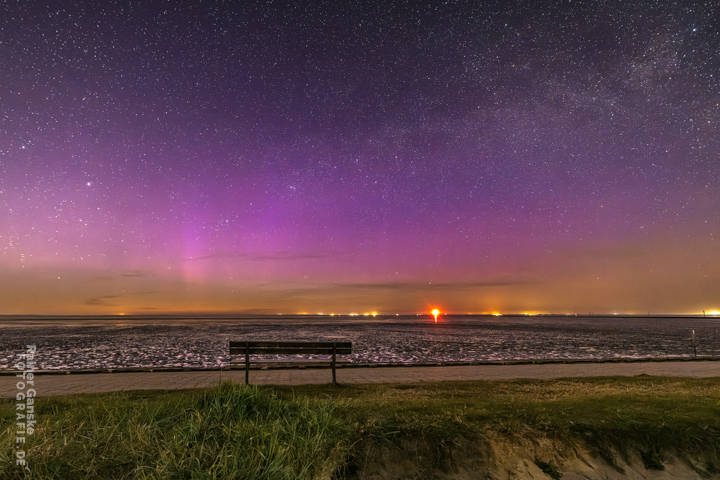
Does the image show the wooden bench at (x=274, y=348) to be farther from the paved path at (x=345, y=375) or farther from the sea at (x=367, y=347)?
the sea at (x=367, y=347)

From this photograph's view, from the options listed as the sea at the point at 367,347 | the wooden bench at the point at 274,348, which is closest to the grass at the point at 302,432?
the wooden bench at the point at 274,348

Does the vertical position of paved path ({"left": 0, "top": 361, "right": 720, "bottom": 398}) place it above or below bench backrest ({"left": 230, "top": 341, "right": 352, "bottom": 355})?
below

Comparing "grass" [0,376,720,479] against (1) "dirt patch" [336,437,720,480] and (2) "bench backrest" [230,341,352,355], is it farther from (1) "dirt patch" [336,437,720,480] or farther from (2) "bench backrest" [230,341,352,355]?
(2) "bench backrest" [230,341,352,355]

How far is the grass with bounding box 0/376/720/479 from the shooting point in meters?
4.57

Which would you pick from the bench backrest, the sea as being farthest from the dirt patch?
the sea

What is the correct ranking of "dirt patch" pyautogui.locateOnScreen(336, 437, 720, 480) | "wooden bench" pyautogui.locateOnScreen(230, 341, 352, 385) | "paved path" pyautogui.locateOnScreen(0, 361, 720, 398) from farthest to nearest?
"paved path" pyautogui.locateOnScreen(0, 361, 720, 398), "wooden bench" pyautogui.locateOnScreen(230, 341, 352, 385), "dirt patch" pyautogui.locateOnScreen(336, 437, 720, 480)

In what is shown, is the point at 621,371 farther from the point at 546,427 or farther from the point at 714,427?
the point at 546,427

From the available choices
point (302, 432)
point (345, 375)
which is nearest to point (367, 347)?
point (345, 375)

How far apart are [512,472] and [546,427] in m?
1.18

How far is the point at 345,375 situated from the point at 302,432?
8410 millimetres

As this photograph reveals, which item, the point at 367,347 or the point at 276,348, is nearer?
the point at 276,348

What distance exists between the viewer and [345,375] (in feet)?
44.5

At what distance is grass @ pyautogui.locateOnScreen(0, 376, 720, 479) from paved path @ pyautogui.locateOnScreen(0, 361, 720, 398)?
457 cm

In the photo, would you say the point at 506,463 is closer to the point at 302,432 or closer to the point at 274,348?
the point at 302,432
